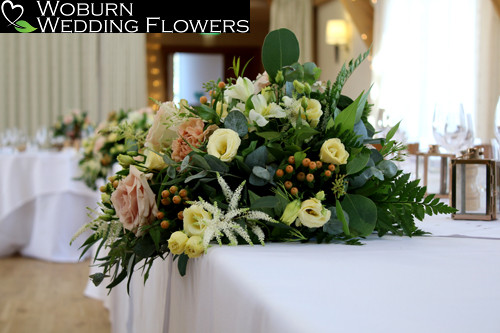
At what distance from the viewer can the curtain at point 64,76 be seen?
8.62 metres

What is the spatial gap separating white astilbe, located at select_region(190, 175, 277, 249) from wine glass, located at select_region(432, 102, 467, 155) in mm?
711

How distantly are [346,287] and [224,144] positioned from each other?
420 mm

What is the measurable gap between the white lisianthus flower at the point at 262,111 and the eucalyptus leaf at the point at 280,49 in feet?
0.30

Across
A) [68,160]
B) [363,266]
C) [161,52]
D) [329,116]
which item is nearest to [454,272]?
[363,266]

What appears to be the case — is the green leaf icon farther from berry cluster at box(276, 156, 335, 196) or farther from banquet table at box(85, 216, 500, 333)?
berry cluster at box(276, 156, 335, 196)

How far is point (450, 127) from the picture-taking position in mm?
1513

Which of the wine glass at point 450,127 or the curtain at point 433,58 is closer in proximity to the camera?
the wine glass at point 450,127

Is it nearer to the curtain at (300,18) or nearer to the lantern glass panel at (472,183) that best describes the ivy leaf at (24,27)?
the curtain at (300,18)

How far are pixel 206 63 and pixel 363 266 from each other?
1163 cm

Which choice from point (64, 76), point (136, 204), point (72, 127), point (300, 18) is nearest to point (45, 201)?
point (72, 127)

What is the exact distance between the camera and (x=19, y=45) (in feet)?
28.3

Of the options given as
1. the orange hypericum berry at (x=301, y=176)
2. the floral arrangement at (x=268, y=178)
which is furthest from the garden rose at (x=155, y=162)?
the orange hypericum berry at (x=301, y=176)

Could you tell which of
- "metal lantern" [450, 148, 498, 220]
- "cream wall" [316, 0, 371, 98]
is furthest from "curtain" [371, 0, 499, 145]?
"metal lantern" [450, 148, 498, 220]

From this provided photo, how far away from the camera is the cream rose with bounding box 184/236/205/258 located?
921 mm
